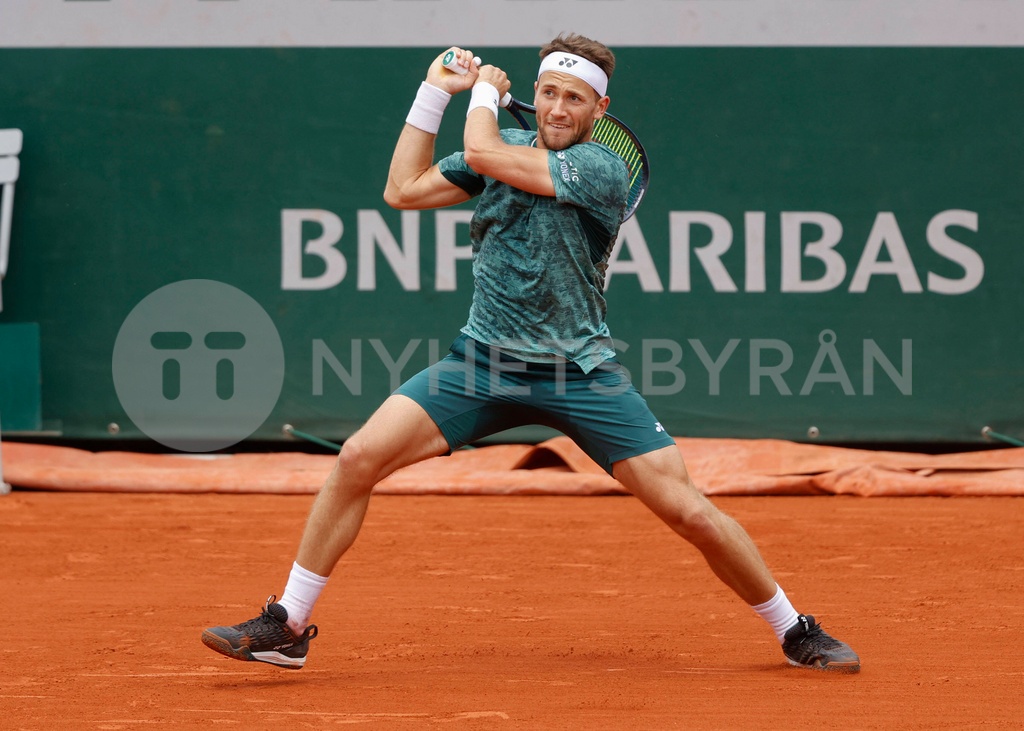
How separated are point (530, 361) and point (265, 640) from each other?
954mm

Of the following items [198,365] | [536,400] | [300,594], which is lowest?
[300,594]

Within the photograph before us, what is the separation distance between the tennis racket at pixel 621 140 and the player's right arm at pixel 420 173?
0.05m

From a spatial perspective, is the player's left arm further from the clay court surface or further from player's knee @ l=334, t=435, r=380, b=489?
the clay court surface

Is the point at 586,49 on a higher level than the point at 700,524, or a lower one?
higher

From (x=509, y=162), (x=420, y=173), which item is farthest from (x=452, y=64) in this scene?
(x=509, y=162)

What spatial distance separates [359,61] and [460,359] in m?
3.81

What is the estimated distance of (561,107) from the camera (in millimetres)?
3244

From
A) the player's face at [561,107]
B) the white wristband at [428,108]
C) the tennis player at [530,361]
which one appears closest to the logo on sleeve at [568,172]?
the tennis player at [530,361]

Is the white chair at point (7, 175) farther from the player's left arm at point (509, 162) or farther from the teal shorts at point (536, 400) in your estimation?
the player's left arm at point (509, 162)

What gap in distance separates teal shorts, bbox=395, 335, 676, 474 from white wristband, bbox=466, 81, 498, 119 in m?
Answer: 0.60

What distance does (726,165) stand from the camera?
22.2ft

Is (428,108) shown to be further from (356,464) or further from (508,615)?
(508,615)
